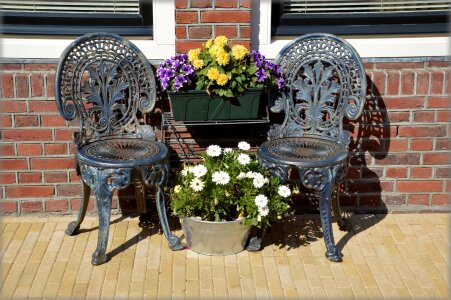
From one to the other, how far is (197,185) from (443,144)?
1.68m

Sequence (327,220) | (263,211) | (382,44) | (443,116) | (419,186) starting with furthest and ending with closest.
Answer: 1. (419,186)
2. (443,116)
3. (382,44)
4. (327,220)
5. (263,211)

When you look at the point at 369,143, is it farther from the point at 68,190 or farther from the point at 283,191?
the point at 68,190

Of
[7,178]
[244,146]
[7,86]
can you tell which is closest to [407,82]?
[244,146]

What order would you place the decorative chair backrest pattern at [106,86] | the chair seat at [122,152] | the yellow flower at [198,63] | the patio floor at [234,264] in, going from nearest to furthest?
the patio floor at [234,264]
the chair seat at [122,152]
the yellow flower at [198,63]
the decorative chair backrest pattern at [106,86]

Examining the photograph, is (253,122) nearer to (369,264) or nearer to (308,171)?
(308,171)

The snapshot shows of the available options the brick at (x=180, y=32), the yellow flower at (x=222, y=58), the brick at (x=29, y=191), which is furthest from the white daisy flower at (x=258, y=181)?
the brick at (x=29, y=191)

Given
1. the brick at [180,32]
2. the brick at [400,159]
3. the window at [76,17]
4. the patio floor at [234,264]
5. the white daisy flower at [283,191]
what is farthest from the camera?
the brick at [400,159]

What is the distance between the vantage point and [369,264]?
3678 mm

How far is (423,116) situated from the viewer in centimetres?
420

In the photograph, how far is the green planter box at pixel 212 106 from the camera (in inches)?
149

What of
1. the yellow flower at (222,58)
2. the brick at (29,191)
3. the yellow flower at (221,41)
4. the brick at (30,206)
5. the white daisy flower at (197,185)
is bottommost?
the brick at (30,206)

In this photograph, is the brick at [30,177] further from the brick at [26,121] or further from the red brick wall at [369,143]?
the brick at [26,121]

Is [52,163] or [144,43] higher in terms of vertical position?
[144,43]

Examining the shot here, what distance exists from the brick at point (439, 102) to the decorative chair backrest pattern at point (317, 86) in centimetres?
52
